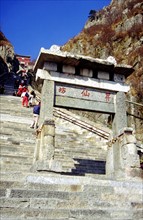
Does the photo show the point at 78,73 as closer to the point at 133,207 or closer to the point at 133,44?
the point at 133,207

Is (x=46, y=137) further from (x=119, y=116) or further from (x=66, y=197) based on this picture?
(x=119, y=116)

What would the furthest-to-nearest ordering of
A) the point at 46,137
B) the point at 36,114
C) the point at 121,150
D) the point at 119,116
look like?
the point at 36,114 → the point at 119,116 → the point at 121,150 → the point at 46,137

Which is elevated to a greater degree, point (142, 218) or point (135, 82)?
point (135, 82)

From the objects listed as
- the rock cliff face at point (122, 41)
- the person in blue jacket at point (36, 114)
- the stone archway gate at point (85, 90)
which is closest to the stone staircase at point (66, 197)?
the stone archway gate at point (85, 90)

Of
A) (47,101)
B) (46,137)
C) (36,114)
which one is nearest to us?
(46,137)

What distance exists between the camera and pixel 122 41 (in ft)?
101

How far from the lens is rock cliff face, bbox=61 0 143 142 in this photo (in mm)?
22172

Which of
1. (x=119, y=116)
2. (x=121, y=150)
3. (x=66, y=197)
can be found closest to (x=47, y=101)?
(x=119, y=116)

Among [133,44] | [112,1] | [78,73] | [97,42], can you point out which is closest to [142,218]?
[78,73]

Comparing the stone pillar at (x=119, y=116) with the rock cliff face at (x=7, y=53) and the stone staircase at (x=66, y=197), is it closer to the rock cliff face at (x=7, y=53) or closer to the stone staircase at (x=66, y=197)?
the stone staircase at (x=66, y=197)

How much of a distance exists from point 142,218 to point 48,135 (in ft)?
10.4

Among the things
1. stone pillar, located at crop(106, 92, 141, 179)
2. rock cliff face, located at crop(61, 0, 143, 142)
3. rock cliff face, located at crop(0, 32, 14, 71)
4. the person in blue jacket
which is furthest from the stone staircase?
rock cliff face, located at crop(0, 32, 14, 71)

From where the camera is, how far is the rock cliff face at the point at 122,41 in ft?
72.7

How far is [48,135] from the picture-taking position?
6566 mm
